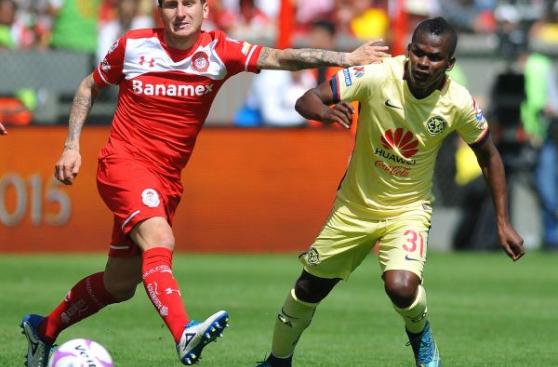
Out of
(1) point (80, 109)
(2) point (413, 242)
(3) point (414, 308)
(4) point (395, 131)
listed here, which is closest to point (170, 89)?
(1) point (80, 109)

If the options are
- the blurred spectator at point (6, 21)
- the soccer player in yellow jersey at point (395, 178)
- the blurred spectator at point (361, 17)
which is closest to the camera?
the soccer player in yellow jersey at point (395, 178)

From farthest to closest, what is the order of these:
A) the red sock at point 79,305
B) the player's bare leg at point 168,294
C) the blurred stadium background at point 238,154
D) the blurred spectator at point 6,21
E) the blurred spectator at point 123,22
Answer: the blurred spectator at point 6,21 < the blurred spectator at point 123,22 < the blurred stadium background at point 238,154 < the red sock at point 79,305 < the player's bare leg at point 168,294

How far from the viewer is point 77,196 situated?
54.0 ft

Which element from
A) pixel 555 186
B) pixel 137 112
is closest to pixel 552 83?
pixel 555 186

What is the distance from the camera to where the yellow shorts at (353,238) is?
26.8 feet

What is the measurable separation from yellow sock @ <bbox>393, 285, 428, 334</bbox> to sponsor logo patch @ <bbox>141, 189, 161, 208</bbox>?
5.07 feet

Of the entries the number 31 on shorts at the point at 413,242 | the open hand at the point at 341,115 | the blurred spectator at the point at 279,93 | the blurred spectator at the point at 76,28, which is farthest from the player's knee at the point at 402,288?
the blurred spectator at the point at 76,28

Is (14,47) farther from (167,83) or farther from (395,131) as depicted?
(395,131)

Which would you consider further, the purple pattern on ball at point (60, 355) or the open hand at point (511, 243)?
the open hand at point (511, 243)

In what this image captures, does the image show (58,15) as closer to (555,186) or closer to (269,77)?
(269,77)

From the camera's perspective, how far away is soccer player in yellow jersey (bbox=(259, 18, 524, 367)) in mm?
8031

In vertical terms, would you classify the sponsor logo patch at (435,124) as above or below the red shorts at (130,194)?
above

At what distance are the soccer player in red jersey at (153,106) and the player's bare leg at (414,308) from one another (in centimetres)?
133

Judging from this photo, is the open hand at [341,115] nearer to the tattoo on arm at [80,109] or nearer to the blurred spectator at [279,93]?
the tattoo on arm at [80,109]
